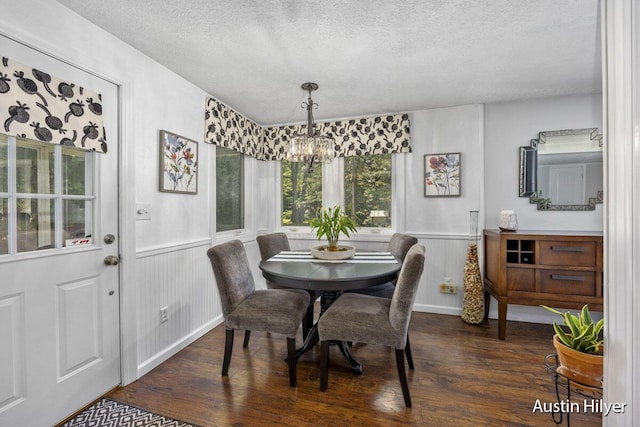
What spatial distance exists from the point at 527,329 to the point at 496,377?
117 centimetres

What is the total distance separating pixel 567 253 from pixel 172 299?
3.42 meters

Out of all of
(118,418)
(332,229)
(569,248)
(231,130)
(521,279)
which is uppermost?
(231,130)

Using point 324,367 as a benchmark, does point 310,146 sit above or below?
above

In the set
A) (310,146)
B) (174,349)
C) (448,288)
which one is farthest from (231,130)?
(448,288)

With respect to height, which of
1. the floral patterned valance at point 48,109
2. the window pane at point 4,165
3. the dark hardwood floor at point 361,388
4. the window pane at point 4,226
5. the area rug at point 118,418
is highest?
the floral patterned valance at point 48,109

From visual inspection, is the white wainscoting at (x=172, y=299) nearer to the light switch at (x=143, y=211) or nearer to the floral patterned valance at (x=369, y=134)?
the light switch at (x=143, y=211)

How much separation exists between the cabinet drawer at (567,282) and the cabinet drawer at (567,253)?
0.08 m

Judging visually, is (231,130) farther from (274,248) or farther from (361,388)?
(361,388)

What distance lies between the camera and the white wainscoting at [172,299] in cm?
215

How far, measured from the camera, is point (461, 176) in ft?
10.7

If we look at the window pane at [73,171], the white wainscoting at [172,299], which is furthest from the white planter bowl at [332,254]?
the window pane at [73,171]

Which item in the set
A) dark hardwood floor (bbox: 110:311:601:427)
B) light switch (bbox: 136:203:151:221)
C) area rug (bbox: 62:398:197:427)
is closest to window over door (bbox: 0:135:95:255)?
light switch (bbox: 136:203:151:221)

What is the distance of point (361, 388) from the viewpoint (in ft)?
6.35

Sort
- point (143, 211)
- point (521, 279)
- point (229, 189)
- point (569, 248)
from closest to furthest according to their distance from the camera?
point (143, 211)
point (569, 248)
point (521, 279)
point (229, 189)
